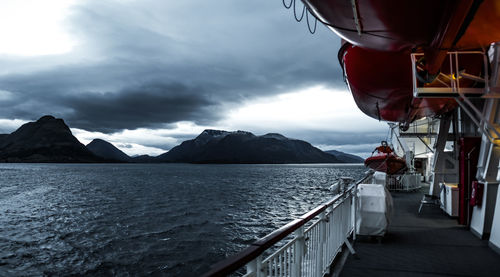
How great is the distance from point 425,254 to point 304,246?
3.24m

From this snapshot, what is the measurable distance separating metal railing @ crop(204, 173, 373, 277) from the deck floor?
16.3 inches

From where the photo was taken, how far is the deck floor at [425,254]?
4.31 metres

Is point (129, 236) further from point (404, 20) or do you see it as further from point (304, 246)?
point (404, 20)

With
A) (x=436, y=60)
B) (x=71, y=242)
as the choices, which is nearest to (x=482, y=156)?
(x=436, y=60)

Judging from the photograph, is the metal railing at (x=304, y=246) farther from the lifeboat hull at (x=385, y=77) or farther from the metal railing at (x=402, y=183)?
the metal railing at (x=402, y=183)

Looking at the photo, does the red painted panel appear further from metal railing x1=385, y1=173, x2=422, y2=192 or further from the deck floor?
Result: metal railing x1=385, y1=173, x2=422, y2=192

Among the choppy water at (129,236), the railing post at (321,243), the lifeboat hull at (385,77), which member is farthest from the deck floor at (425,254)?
the choppy water at (129,236)

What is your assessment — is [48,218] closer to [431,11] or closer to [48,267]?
[48,267]

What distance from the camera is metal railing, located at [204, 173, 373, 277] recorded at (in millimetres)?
1776

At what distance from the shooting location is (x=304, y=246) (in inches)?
115

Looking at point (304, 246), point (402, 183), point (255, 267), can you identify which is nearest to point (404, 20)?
point (304, 246)

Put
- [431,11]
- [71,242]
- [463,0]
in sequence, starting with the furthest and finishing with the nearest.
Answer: [71,242] → [431,11] → [463,0]

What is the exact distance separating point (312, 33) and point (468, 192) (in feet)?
18.5

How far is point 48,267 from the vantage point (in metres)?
12.7
